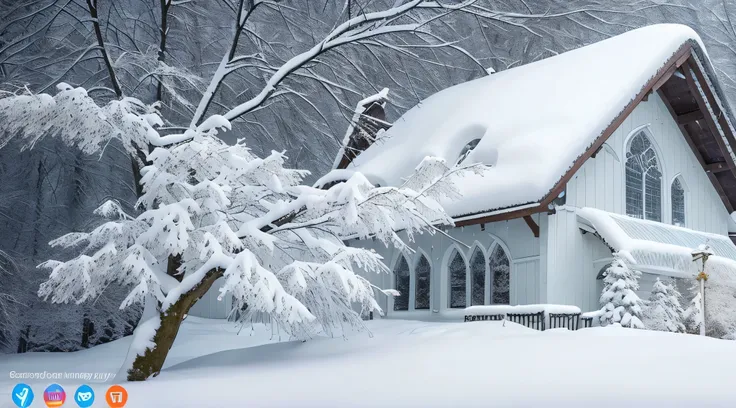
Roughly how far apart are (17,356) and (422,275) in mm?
10767

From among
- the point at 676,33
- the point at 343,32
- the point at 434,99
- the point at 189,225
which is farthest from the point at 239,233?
the point at 434,99

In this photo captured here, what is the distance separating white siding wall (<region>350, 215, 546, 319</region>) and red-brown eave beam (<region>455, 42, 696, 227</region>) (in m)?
0.80

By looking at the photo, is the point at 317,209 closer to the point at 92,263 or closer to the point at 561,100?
the point at 92,263

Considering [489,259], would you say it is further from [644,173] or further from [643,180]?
[644,173]

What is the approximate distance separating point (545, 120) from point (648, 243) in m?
3.48

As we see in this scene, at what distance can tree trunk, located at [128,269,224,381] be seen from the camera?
37.8 feet

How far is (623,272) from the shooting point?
605 inches

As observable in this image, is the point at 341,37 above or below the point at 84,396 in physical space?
above

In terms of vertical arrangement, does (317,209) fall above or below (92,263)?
above

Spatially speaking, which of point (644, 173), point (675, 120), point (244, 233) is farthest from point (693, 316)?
point (244, 233)

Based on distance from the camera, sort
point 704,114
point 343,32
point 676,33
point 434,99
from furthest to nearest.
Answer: point 434,99 < point 704,114 < point 676,33 < point 343,32

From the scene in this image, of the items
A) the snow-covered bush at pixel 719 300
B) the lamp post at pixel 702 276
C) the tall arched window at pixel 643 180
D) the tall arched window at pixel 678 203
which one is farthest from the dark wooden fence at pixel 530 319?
the tall arched window at pixel 678 203

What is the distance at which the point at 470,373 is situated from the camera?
941cm

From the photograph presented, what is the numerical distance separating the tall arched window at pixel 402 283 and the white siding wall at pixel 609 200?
496 centimetres
